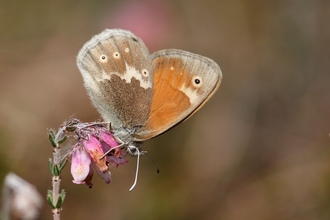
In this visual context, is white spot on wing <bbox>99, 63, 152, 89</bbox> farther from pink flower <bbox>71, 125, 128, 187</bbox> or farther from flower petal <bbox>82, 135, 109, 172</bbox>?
flower petal <bbox>82, 135, 109, 172</bbox>

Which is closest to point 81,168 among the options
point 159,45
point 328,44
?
point 159,45

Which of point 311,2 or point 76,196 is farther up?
point 311,2

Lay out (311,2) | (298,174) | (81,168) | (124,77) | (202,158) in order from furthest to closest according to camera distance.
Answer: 1. (311,2)
2. (202,158)
3. (298,174)
4. (124,77)
5. (81,168)

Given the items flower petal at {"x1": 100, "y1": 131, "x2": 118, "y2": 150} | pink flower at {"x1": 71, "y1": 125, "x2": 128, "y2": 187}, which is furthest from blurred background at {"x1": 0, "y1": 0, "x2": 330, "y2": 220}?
pink flower at {"x1": 71, "y1": 125, "x2": 128, "y2": 187}

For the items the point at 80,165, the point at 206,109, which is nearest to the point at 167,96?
the point at 80,165

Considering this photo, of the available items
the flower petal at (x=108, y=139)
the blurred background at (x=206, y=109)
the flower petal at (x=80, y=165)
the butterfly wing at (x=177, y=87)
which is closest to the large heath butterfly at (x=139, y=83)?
the butterfly wing at (x=177, y=87)

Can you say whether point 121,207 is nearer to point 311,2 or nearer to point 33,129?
point 33,129
